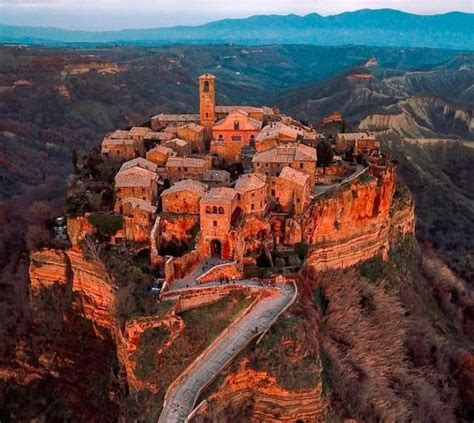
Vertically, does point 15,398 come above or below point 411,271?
below

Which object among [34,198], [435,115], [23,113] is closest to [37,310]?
[34,198]

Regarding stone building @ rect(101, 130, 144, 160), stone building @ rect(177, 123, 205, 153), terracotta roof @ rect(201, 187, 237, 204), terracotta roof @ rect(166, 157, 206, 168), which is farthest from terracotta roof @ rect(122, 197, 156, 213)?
stone building @ rect(177, 123, 205, 153)

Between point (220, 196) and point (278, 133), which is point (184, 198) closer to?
point (220, 196)

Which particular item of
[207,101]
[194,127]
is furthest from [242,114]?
[194,127]

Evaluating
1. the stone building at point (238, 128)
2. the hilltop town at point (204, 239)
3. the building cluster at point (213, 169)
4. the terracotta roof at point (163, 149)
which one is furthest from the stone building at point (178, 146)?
the stone building at point (238, 128)

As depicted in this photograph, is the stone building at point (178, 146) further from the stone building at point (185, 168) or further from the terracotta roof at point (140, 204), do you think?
the terracotta roof at point (140, 204)

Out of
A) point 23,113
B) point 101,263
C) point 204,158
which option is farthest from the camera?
point 23,113

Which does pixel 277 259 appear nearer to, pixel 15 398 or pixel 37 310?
pixel 37 310

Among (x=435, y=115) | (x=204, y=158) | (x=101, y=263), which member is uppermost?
(x=204, y=158)
